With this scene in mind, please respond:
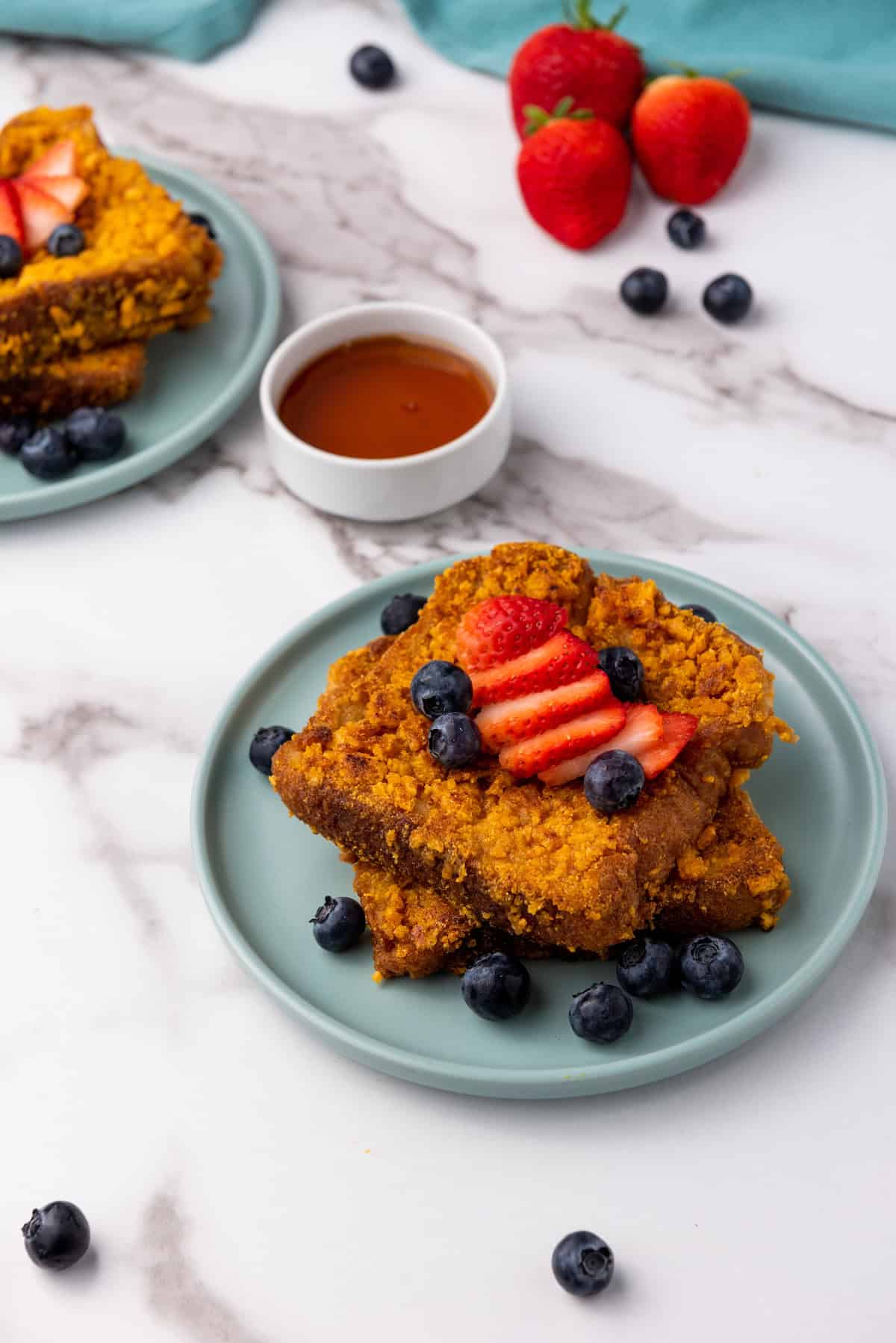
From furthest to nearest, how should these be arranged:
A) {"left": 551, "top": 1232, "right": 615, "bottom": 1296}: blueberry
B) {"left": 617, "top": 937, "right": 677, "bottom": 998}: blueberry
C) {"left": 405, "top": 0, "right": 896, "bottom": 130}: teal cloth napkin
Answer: {"left": 405, "top": 0, "right": 896, "bottom": 130}: teal cloth napkin < {"left": 617, "top": 937, "right": 677, "bottom": 998}: blueberry < {"left": 551, "top": 1232, "right": 615, "bottom": 1296}: blueberry

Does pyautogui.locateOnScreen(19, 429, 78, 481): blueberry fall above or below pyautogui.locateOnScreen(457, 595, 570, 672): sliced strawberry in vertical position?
below

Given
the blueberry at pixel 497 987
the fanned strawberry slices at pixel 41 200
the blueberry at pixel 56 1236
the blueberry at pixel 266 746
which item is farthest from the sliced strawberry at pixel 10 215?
the blueberry at pixel 56 1236

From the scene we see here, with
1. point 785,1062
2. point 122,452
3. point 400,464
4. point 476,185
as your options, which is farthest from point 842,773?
point 476,185

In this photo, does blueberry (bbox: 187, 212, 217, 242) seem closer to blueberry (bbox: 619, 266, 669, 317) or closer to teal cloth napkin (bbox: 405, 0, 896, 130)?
blueberry (bbox: 619, 266, 669, 317)

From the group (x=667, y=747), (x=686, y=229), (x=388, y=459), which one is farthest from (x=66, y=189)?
(x=667, y=747)

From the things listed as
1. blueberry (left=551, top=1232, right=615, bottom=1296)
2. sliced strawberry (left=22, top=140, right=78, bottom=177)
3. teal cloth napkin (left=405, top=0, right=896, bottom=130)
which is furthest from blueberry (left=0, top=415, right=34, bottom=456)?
blueberry (left=551, top=1232, right=615, bottom=1296)
